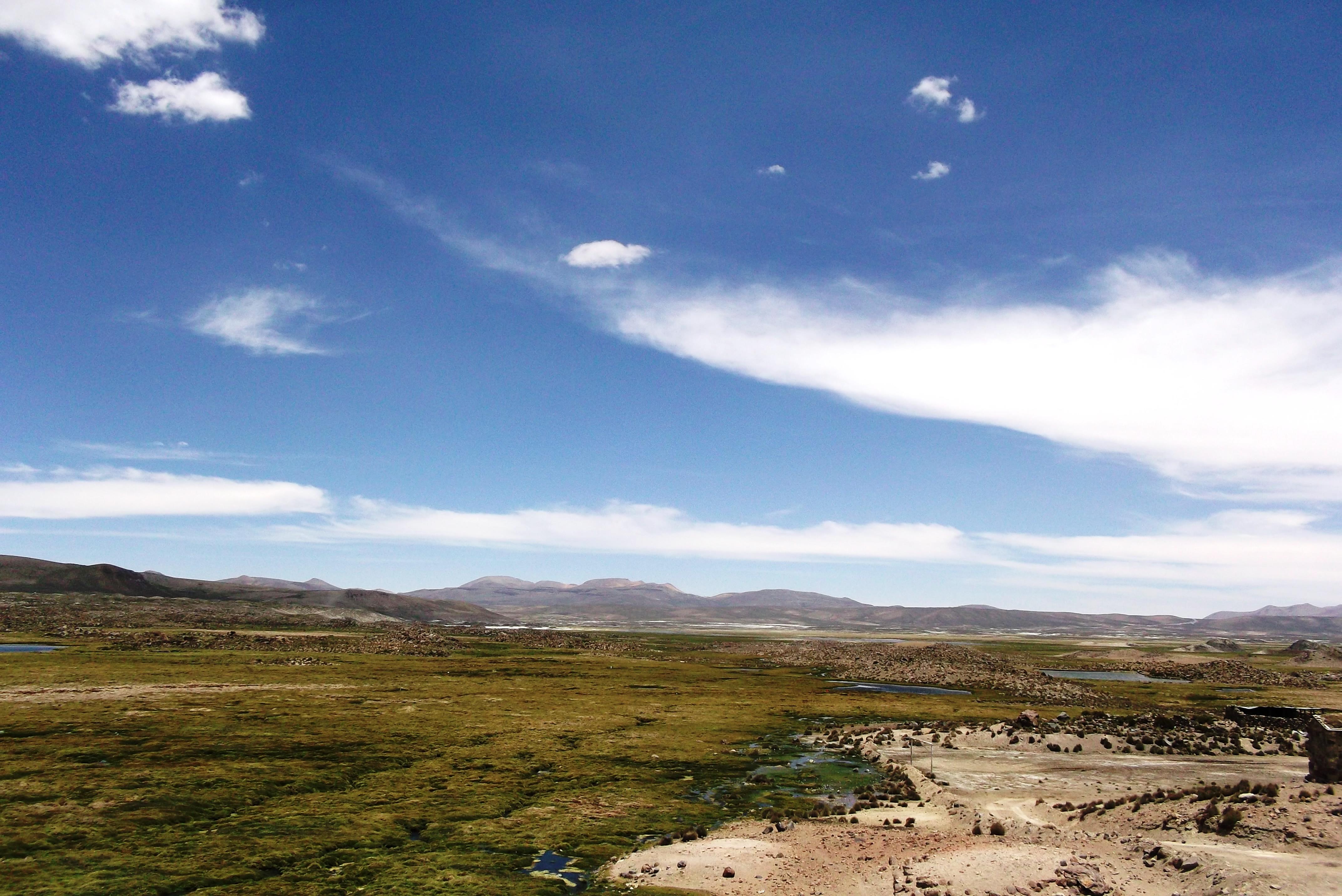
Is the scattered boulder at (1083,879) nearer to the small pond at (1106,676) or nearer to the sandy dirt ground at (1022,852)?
the sandy dirt ground at (1022,852)

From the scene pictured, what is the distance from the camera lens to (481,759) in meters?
42.7

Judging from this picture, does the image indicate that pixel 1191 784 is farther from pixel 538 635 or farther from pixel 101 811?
pixel 538 635

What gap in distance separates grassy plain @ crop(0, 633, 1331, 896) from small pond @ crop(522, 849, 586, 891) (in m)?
0.57

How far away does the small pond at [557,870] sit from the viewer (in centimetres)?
2441

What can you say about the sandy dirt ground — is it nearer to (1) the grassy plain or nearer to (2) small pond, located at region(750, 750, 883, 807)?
(2) small pond, located at region(750, 750, 883, 807)

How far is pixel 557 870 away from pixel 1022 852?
17.3 metres

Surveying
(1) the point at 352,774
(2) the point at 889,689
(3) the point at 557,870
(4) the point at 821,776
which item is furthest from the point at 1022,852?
(2) the point at 889,689

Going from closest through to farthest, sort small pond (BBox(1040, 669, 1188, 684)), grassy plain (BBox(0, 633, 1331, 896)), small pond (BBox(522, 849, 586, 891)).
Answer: small pond (BBox(522, 849, 586, 891)) < grassy plain (BBox(0, 633, 1331, 896)) < small pond (BBox(1040, 669, 1188, 684))

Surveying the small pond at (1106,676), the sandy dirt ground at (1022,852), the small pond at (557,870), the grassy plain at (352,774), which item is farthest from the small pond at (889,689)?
the small pond at (557,870)

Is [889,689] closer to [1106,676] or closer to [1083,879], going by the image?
[1106,676]

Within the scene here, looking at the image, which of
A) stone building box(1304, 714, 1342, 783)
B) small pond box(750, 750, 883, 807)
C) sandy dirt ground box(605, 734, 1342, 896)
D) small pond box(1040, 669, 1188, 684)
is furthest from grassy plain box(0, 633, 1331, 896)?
small pond box(1040, 669, 1188, 684)

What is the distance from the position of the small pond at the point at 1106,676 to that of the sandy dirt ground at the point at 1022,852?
88494 millimetres

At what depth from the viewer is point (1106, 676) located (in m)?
Result: 121

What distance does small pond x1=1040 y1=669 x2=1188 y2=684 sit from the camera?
11031cm
